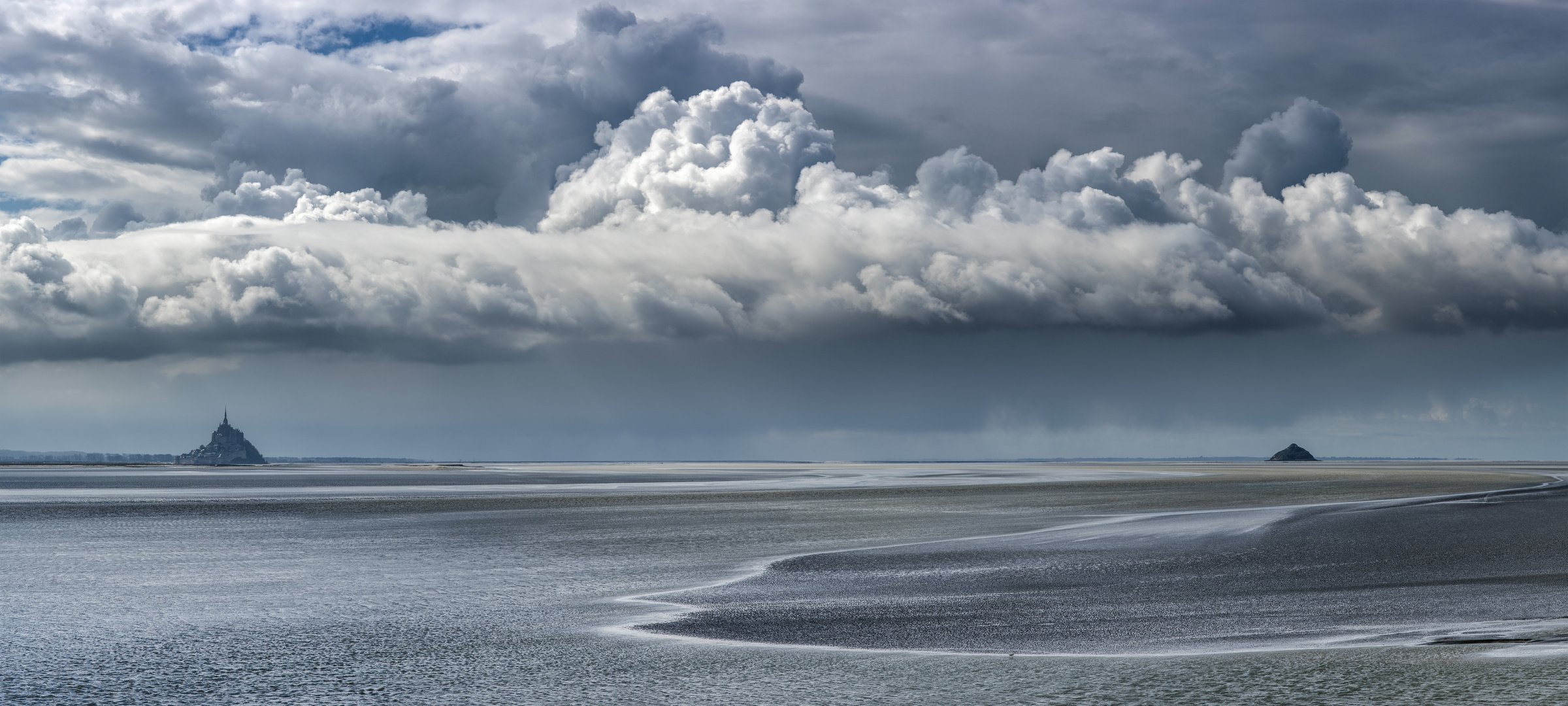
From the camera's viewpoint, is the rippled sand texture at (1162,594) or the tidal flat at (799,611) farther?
the rippled sand texture at (1162,594)

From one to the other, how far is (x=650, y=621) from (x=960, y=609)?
486 cm

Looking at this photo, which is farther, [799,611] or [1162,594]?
[1162,594]

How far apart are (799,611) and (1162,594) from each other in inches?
257

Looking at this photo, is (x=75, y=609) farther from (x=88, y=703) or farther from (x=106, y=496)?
(x=106, y=496)

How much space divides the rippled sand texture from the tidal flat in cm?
10

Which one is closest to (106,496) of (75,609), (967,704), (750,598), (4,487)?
(4,487)

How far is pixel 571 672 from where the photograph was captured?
41.3 feet

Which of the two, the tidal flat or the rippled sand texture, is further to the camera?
the rippled sand texture

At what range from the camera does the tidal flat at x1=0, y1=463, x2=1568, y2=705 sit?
462 inches

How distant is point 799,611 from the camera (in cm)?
1772

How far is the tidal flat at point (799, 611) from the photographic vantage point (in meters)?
11.7

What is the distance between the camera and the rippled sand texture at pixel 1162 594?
48.9ft

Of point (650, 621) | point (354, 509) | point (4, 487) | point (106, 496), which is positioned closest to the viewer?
point (650, 621)

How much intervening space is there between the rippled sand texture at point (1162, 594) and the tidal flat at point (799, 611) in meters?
0.10
